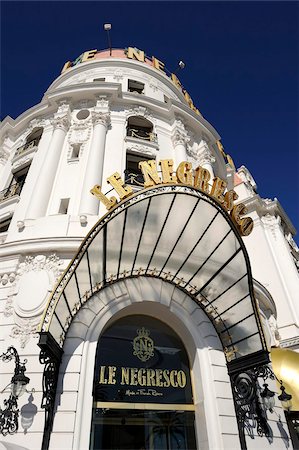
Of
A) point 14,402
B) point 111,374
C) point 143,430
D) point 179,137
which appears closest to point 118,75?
point 179,137

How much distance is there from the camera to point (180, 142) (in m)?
16.2

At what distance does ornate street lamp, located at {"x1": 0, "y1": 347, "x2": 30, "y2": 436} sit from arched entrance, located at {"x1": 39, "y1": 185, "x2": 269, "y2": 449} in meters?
1.06

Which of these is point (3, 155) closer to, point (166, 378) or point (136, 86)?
point (136, 86)

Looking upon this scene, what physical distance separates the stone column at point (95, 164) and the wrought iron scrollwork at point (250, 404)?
23.1 ft

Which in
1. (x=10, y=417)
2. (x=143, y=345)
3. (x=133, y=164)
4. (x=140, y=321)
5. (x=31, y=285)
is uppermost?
(x=133, y=164)

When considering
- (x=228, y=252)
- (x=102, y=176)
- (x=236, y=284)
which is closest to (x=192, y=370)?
(x=236, y=284)

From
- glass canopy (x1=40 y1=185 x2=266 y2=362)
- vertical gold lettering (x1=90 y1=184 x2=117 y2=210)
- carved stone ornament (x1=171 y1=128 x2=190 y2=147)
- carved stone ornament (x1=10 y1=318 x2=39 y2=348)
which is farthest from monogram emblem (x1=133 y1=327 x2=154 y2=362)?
carved stone ornament (x1=171 y1=128 x2=190 y2=147)

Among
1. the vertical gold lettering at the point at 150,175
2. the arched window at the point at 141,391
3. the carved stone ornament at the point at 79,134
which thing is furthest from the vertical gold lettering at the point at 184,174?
the carved stone ornament at the point at 79,134

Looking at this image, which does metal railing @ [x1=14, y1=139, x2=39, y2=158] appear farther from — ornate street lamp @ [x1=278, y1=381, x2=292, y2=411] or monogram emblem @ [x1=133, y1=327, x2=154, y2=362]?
ornate street lamp @ [x1=278, y1=381, x2=292, y2=411]

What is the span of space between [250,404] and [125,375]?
3.49 meters

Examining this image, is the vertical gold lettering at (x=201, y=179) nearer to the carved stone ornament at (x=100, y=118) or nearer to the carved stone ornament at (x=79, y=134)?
the carved stone ornament at (x=79, y=134)

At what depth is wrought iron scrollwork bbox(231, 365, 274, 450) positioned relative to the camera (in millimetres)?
8445

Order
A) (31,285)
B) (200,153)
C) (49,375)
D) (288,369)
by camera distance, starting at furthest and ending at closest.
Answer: (200,153)
(288,369)
(31,285)
(49,375)

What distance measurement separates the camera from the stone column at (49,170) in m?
12.0
